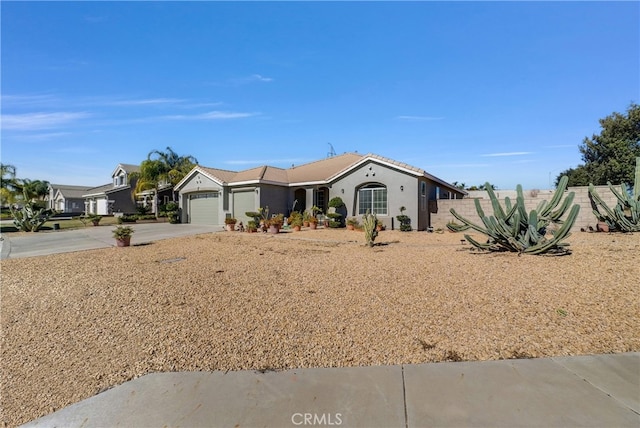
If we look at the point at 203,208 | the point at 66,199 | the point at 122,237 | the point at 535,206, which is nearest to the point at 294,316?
the point at 122,237

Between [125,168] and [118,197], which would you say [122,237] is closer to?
[118,197]

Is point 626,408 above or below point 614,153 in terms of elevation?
below

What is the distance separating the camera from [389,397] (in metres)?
2.93

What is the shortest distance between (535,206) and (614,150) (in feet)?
94.4

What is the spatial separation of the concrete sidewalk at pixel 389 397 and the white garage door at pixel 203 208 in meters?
22.9

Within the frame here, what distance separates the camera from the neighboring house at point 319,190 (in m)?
18.5

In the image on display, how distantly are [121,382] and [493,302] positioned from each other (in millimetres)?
5509

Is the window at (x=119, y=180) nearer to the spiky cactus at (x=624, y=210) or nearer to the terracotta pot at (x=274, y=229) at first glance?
the terracotta pot at (x=274, y=229)

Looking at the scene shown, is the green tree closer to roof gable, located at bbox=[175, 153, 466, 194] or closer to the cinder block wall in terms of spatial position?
roof gable, located at bbox=[175, 153, 466, 194]

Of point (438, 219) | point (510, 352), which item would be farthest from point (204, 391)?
point (438, 219)

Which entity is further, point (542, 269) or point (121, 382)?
point (542, 269)

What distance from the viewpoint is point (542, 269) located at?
7105 mm

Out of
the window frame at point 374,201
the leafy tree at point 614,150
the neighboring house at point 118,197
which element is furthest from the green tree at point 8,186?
the leafy tree at point 614,150

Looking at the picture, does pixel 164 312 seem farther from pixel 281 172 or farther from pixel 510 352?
pixel 281 172
